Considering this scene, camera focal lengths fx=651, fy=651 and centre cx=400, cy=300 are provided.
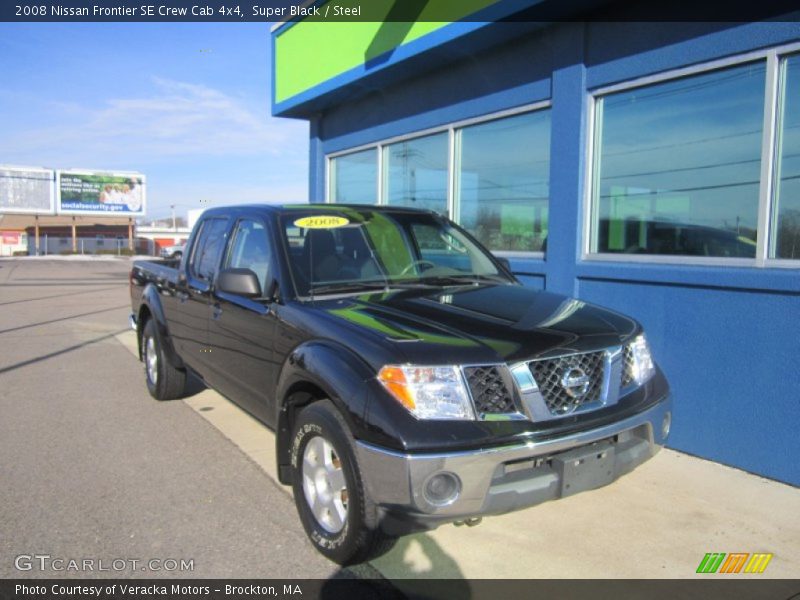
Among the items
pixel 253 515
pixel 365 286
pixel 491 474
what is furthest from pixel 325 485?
pixel 365 286

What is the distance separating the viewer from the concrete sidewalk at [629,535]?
3262mm

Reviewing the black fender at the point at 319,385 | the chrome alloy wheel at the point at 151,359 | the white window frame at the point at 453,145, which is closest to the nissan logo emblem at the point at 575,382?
the black fender at the point at 319,385

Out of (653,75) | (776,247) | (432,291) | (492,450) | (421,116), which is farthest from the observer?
(421,116)

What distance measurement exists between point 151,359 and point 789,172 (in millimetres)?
5804

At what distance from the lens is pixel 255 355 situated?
163 inches

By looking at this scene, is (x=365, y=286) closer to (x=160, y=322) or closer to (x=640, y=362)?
(x=640, y=362)

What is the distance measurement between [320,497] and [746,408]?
3091 mm

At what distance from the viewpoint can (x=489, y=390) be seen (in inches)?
114

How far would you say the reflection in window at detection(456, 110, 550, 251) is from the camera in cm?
666

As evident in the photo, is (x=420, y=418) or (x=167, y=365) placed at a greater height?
(x=420, y=418)

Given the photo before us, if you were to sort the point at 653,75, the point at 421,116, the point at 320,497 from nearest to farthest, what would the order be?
the point at 320,497, the point at 653,75, the point at 421,116

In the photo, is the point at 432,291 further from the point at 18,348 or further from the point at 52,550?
the point at 18,348

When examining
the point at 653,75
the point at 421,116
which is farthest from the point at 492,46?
the point at 653,75

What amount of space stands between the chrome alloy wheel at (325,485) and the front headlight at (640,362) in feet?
5.25
